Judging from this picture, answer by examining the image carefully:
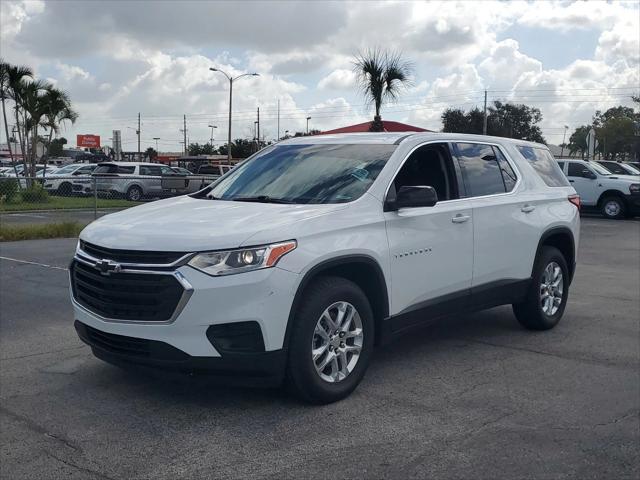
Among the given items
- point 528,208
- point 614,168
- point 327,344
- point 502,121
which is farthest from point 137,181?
point 502,121

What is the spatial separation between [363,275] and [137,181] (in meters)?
20.3

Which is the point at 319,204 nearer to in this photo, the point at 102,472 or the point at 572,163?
the point at 102,472

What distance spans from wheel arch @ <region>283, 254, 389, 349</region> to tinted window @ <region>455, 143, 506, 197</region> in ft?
4.95

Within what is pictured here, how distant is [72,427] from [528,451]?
2771 millimetres

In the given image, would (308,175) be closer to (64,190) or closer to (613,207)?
(64,190)

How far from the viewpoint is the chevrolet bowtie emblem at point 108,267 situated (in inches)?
181

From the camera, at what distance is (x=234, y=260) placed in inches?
174

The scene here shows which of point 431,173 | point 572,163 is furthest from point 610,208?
point 431,173

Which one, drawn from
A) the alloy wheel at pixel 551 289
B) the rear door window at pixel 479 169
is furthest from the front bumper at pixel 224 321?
the alloy wheel at pixel 551 289

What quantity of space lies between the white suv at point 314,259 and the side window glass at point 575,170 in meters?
17.3

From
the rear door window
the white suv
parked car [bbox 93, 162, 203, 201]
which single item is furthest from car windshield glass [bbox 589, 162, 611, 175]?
the rear door window

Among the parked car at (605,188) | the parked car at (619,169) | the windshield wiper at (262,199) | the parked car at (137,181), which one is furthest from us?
the parked car at (619,169)

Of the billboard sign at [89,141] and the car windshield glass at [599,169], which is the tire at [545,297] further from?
the billboard sign at [89,141]

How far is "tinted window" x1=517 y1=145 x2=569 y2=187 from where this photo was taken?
7254 mm
